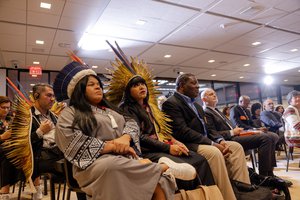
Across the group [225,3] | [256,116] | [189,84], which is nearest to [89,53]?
[225,3]

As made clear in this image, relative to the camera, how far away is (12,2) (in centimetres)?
335

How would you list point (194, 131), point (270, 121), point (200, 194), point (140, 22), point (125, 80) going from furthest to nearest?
point (270, 121)
point (140, 22)
point (194, 131)
point (125, 80)
point (200, 194)

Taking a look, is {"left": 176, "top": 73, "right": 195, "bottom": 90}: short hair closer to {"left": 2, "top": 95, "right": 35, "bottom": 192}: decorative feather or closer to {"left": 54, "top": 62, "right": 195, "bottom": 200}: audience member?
{"left": 54, "top": 62, "right": 195, "bottom": 200}: audience member

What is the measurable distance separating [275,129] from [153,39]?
306 cm

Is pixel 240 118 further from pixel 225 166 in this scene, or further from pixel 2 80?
pixel 2 80

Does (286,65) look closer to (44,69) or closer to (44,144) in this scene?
(44,69)

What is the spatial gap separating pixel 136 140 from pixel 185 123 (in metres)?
0.80

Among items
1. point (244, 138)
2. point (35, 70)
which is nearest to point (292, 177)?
point (244, 138)

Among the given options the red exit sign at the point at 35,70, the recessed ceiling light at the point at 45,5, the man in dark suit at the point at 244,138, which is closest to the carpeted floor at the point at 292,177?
the man in dark suit at the point at 244,138

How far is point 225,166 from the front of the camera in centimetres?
206

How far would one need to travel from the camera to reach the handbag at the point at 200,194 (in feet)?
5.12

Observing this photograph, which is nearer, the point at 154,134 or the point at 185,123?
the point at 154,134

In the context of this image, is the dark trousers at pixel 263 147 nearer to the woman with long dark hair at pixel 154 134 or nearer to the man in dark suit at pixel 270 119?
the woman with long dark hair at pixel 154 134

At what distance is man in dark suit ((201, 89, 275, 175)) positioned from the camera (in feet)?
9.01
